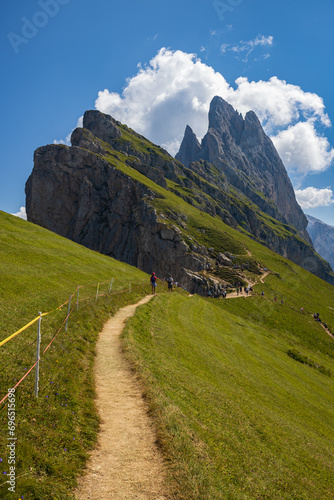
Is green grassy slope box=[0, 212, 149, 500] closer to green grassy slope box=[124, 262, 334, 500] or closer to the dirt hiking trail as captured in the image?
the dirt hiking trail

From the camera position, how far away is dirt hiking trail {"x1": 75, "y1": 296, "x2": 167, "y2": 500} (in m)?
6.57

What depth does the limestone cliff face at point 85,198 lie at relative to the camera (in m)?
153


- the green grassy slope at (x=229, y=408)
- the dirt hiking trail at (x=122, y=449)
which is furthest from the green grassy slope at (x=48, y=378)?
the green grassy slope at (x=229, y=408)

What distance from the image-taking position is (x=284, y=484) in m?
9.30

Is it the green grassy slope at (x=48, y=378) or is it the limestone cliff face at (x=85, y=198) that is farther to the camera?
the limestone cliff face at (x=85, y=198)

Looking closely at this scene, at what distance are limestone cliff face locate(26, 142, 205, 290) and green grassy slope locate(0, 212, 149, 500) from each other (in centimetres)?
12034

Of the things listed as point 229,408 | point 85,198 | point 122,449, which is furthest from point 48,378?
point 85,198

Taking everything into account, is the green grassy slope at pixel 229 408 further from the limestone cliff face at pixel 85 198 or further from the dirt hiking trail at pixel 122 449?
the limestone cliff face at pixel 85 198

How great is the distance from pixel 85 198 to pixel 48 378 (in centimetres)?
16364

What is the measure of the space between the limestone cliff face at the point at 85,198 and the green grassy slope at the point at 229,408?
119062 millimetres

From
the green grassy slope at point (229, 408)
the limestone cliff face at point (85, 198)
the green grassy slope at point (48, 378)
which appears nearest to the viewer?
the green grassy slope at point (48, 378)

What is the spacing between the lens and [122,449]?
8.20 metres

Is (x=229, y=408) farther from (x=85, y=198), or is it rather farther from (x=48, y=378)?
(x=85, y=198)

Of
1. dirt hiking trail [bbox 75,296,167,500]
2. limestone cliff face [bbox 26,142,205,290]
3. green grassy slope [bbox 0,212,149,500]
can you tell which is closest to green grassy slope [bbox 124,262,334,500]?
dirt hiking trail [bbox 75,296,167,500]
